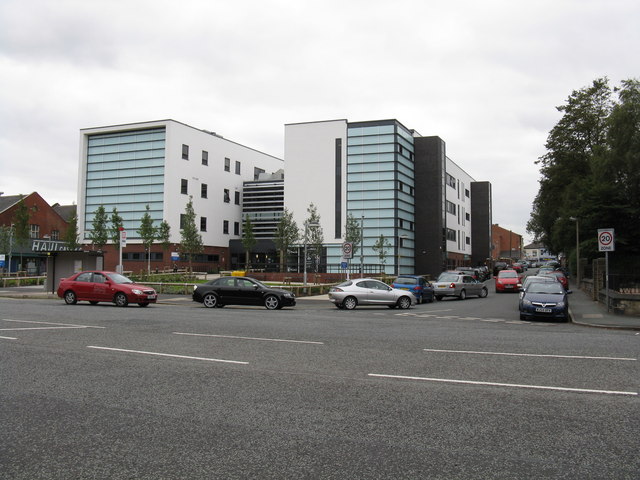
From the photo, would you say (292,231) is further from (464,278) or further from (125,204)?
(125,204)

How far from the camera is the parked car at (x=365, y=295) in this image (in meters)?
23.6

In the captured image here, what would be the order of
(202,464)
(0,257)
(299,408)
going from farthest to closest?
(0,257)
(299,408)
(202,464)

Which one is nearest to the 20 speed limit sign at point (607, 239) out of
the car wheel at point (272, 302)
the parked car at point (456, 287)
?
the parked car at point (456, 287)

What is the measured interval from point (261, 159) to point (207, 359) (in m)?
74.4

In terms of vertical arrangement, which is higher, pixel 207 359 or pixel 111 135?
pixel 111 135

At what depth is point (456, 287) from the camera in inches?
1270

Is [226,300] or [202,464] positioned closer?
[202,464]

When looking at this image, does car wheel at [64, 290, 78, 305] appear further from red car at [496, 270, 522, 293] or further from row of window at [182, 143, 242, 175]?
row of window at [182, 143, 242, 175]

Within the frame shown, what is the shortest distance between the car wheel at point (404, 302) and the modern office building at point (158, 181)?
138ft

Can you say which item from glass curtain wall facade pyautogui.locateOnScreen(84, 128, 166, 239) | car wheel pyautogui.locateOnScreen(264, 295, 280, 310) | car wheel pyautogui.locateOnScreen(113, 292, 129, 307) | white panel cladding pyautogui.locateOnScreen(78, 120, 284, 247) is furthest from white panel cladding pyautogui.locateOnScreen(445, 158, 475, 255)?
car wheel pyautogui.locateOnScreen(113, 292, 129, 307)

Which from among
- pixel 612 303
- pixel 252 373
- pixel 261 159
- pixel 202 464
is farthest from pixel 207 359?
pixel 261 159

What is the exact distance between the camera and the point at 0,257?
4519 cm

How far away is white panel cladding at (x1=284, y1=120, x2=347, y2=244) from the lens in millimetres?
61562

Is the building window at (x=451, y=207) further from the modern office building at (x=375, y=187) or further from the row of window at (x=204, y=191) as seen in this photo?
the row of window at (x=204, y=191)
